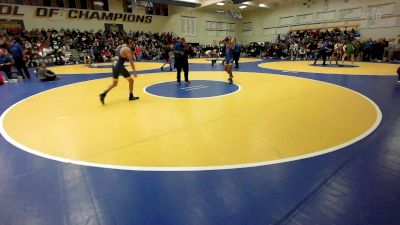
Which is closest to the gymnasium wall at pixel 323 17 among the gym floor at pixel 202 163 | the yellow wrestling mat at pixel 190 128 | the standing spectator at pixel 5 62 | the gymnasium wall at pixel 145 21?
the gymnasium wall at pixel 145 21

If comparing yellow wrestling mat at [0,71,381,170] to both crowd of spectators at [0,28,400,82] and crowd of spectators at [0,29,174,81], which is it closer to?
crowd of spectators at [0,28,400,82]

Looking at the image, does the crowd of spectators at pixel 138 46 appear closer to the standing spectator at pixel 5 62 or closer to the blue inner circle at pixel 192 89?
the standing spectator at pixel 5 62

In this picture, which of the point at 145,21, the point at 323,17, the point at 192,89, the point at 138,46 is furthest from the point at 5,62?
the point at 323,17

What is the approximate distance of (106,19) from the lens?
25.5 metres

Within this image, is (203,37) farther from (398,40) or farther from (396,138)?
(396,138)

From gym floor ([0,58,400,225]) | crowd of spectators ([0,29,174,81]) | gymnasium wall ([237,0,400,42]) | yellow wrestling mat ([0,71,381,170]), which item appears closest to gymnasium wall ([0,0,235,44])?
crowd of spectators ([0,29,174,81])

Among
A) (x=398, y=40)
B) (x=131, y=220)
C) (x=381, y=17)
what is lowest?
(x=131, y=220)

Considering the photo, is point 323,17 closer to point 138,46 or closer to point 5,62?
point 138,46

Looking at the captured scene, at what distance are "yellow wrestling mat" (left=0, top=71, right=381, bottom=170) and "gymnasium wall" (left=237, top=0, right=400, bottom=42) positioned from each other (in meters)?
19.1

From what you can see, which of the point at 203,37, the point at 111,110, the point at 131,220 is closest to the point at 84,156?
the point at 131,220

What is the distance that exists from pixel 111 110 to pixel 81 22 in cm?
2248

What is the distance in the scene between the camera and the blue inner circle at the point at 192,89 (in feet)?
24.4

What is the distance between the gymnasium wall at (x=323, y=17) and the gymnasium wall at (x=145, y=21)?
3.81 meters

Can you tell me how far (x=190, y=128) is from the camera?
4.54 m
